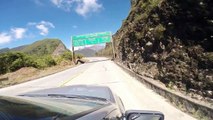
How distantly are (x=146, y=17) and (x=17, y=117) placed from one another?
1990 centimetres

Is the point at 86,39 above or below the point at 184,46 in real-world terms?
above

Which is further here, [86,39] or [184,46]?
[86,39]

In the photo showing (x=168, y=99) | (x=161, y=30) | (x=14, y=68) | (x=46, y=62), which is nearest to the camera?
(x=168, y=99)

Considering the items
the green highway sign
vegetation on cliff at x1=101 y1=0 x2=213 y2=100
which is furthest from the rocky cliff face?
the green highway sign

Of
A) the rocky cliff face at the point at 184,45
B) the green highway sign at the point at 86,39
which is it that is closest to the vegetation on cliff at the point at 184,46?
the rocky cliff face at the point at 184,45

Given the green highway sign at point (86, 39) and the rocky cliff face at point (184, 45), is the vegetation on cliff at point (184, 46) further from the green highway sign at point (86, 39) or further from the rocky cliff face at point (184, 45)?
the green highway sign at point (86, 39)

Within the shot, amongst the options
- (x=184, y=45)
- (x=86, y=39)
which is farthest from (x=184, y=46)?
(x=86, y=39)

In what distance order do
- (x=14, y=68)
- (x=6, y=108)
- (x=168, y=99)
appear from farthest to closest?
(x=14, y=68)
(x=168, y=99)
(x=6, y=108)

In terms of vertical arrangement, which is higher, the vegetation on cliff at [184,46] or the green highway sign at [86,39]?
the green highway sign at [86,39]

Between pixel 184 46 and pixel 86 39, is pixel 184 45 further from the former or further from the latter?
pixel 86 39

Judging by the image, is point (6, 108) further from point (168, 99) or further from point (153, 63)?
point (153, 63)

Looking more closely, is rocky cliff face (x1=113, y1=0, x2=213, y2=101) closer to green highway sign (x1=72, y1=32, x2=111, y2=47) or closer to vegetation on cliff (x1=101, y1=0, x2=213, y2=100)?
vegetation on cliff (x1=101, y1=0, x2=213, y2=100)

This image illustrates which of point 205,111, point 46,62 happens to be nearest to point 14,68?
point 46,62

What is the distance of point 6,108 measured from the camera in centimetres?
235
